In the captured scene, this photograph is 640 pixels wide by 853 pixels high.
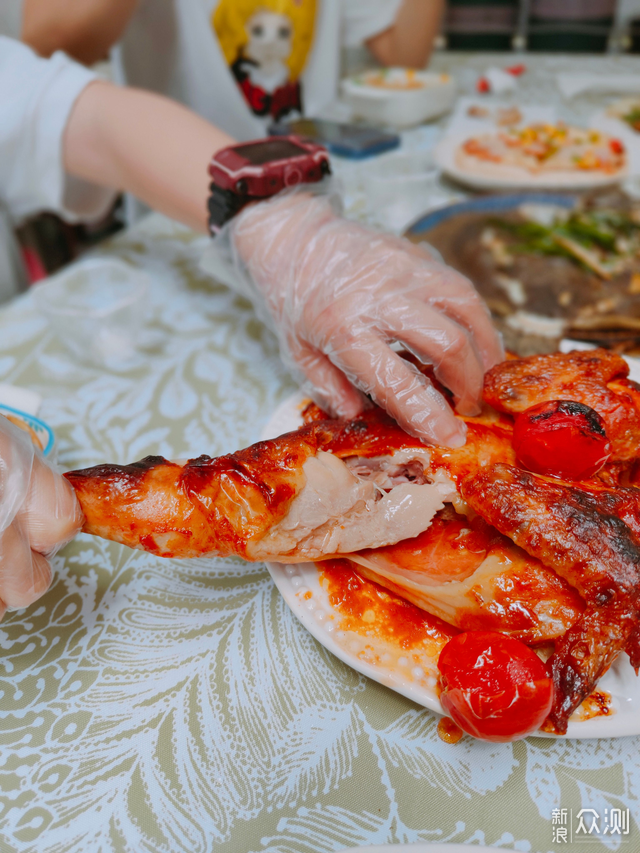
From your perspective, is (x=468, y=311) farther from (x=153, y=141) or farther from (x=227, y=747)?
(x=153, y=141)

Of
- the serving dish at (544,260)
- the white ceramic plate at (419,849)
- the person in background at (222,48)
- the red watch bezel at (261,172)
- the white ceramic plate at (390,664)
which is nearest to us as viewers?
the white ceramic plate at (419,849)

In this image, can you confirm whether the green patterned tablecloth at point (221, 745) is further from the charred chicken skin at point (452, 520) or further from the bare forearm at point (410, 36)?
the bare forearm at point (410, 36)

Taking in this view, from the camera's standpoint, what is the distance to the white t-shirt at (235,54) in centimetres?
312

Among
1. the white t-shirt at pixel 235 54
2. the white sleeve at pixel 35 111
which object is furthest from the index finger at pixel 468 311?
the white t-shirt at pixel 235 54

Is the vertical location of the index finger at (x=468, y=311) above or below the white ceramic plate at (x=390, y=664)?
above

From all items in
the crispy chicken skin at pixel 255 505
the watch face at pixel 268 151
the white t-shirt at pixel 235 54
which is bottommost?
the crispy chicken skin at pixel 255 505

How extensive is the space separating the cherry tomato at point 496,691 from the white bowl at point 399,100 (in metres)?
3.52

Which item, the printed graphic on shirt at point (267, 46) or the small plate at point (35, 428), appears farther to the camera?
the printed graphic on shirt at point (267, 46)

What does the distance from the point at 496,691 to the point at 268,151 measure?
157 cm

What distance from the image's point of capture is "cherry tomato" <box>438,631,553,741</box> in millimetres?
871

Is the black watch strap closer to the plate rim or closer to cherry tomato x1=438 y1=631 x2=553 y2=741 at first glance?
the plate rim

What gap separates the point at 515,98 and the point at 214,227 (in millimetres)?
3316

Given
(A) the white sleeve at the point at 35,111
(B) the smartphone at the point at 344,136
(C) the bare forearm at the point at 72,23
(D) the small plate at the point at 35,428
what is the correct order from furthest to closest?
(B) the smartphone at the point at 344,136
(C) the bare forearm at the point at 72,23
(A) the white sleeve at the point at 35,111
(D) the small plate at the point at 35,428

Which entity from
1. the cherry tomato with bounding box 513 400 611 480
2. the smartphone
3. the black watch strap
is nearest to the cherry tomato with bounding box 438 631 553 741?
the cherry tomato with bounding box 513 400 611 480
